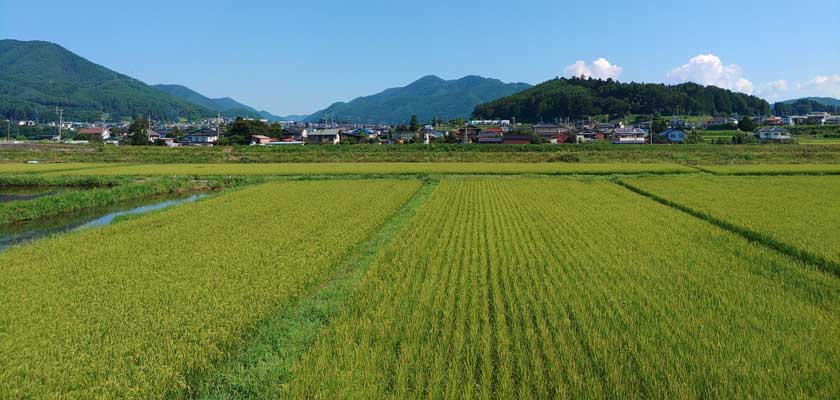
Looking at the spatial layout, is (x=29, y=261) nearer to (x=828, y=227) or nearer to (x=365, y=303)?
(x=365, y=303)

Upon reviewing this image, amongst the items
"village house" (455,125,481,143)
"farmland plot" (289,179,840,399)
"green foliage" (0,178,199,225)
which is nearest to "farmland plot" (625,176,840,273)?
"farmland plot" (289,179,840,399)

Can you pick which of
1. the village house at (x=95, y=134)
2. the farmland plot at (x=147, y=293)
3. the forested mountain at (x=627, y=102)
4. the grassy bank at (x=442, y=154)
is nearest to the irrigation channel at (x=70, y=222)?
the farmland plot at (x=147, y=293)

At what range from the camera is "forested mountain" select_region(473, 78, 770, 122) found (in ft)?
386

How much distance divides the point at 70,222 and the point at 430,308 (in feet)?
48.8

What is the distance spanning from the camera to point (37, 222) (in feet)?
49.7

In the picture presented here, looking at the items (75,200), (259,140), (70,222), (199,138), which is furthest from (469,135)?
(70,222)

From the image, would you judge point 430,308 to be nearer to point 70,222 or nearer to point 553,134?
point 70,222

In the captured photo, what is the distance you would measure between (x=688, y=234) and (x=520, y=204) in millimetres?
6231

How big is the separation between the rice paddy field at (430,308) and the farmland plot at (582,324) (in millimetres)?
29

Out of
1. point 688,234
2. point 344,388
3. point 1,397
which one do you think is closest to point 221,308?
point 1,397

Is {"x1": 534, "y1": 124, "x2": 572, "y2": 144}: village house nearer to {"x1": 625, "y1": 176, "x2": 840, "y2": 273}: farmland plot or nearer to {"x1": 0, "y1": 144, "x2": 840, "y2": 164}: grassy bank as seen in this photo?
{"x1": 0, "y1": 144, "x2": 840, "y2": 164}: grassy bank

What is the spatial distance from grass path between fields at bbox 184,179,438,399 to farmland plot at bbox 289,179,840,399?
0.73 ft

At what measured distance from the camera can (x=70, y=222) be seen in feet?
50.4

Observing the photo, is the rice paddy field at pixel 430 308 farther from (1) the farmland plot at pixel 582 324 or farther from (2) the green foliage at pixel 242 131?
(2) the green foliage at pixel 242 131
